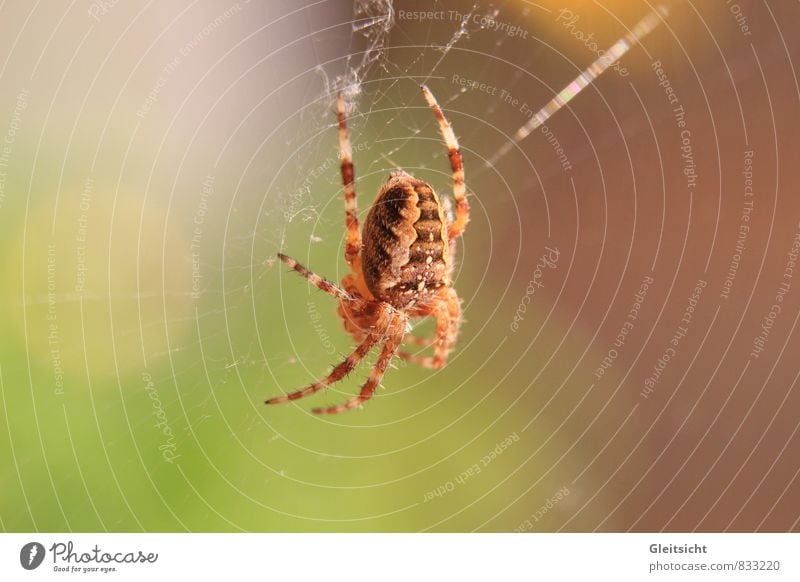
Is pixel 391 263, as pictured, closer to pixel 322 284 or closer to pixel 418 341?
pixel 322 284

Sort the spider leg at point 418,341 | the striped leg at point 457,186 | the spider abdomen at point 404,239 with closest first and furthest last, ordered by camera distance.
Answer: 1. the spider abdomen at point 404,239
2. the striped leg at point 457,186
3. the spider leg at point 418,341

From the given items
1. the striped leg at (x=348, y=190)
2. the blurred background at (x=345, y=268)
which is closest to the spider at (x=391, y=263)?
the striped leg at (x=348, y=190)

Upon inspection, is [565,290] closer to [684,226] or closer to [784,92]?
[684,226]

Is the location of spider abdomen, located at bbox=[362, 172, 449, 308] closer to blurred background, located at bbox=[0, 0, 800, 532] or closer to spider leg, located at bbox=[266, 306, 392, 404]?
spider leg, located at bbox=[266, 306, 392, 404]

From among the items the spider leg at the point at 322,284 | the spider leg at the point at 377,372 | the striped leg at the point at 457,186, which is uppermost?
the striped leg at the point at 457,186

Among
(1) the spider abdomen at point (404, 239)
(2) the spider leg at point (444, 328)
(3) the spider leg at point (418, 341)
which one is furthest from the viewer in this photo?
(3) the spider leg at point (418, 341)

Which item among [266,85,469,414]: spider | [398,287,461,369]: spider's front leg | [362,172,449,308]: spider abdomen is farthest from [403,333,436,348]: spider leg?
[362,172,449,308]: spider abdomen

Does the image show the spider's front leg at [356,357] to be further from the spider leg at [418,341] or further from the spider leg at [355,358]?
the spider leg at [418,341]
